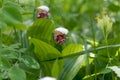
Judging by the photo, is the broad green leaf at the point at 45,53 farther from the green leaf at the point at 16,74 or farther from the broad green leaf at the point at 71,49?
the green leaf at the point at 16,74

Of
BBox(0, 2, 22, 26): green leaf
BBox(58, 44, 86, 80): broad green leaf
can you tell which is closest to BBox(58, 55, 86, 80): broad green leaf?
BBox(58, 44, 86, 80): broad green leaf

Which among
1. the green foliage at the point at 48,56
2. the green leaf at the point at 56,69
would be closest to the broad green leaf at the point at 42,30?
the green foliage at the point at 48,56

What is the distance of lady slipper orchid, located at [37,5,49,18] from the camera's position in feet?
4.90

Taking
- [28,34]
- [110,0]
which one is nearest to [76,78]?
[28,34]

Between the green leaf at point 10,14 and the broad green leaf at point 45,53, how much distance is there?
0.33m

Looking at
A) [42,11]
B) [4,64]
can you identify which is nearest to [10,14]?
[4,64]

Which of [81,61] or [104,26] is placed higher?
[104,26]

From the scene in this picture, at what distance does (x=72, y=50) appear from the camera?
1413 mm

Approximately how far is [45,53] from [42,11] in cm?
21

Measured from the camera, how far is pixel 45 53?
1389 mm

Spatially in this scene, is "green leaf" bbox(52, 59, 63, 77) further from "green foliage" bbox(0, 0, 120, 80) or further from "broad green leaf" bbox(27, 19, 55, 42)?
"broad green leaf" bbox(27, 19, 55, 42)

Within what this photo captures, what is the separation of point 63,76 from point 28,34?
0.33 meters

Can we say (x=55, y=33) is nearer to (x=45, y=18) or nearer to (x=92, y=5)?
(x=45, y=18)

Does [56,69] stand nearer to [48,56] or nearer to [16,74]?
[48,56]
